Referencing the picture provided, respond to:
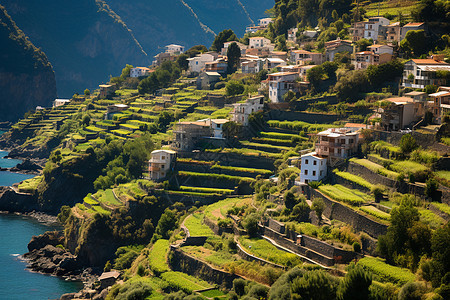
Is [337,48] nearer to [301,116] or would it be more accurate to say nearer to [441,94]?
[301,116]

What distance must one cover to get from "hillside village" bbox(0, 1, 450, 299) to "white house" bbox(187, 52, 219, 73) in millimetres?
192

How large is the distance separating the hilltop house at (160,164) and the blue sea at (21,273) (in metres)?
11.6

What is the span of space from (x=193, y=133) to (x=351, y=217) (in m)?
25.6

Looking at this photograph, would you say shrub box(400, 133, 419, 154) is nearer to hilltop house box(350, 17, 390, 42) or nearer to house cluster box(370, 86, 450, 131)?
house cluster box(370, 86, 450, 131)

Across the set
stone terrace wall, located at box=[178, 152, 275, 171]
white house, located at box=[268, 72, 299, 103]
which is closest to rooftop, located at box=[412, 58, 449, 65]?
white house, located at box=[268, 72, 299, 103]

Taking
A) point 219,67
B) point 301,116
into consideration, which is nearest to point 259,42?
point 219,67

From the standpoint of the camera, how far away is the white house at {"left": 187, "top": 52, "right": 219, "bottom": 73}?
85.3 m

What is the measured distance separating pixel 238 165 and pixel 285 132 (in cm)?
514

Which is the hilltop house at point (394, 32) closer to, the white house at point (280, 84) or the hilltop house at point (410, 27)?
the hilltop house at point (410, 27)

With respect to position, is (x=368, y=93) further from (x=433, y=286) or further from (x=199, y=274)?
(x=433, y=286)

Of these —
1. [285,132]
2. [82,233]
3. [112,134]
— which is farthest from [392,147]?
[112,134]

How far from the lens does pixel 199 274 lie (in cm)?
4331

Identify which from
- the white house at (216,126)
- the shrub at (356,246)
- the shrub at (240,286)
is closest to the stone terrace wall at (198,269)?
the shrub at (240,286)

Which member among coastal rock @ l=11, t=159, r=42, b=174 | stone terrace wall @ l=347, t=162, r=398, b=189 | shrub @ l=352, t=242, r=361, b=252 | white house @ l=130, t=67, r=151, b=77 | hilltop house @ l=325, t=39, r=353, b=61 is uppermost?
hilltop house @ l=325, t=39, r=353, b=61
